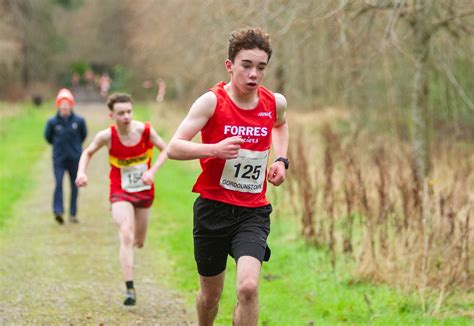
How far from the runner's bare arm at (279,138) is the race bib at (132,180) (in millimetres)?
2616

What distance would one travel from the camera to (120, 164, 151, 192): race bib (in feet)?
25.2

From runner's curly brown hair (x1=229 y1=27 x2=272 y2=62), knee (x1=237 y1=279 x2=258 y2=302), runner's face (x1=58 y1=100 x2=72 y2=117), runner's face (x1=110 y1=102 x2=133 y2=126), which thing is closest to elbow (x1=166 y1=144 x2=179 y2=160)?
runner's curly brown hair (x1=229 y1=27 x2=272 y2=62)

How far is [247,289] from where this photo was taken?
457cm

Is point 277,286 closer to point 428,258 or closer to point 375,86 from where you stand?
point 428,258

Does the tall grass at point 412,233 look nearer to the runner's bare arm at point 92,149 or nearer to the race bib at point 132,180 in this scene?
the race bib at point 132,180

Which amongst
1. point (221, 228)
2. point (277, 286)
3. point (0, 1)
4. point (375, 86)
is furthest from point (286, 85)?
point (0, 1)

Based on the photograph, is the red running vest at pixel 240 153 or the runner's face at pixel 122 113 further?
the runner's face at pixel 122 113

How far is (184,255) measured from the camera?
377 inches

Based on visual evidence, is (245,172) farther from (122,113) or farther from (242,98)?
(122,113)

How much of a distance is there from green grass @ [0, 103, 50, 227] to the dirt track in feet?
3.78

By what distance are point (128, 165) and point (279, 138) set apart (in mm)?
2793

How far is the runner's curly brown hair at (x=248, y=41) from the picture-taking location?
4.78 m

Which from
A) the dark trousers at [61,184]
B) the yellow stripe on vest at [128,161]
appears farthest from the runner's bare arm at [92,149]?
the dark trousers at [61,184]

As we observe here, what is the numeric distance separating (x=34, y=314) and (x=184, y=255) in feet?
9.69
